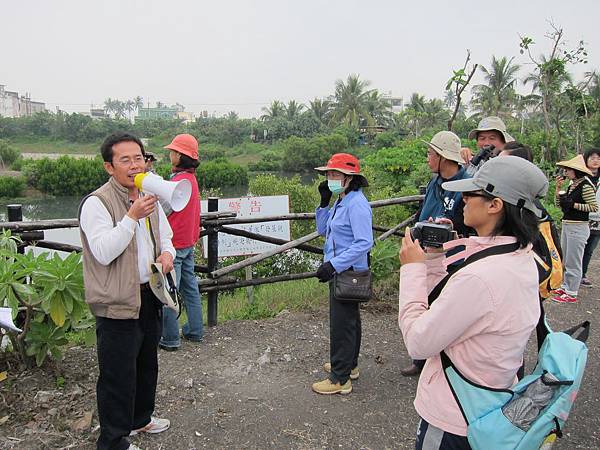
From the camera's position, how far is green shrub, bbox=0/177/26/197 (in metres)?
22.8

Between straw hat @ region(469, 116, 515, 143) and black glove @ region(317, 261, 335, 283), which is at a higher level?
straw hat @ region(469, 116, 515, 143)

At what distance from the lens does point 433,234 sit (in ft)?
5.88

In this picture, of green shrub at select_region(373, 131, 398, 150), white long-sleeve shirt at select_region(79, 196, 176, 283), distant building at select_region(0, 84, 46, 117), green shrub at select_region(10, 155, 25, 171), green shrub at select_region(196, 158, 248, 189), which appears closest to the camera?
white long-sleeve shirt at select_region(79, 196, 176, 283)

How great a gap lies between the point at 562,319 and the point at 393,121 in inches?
2128

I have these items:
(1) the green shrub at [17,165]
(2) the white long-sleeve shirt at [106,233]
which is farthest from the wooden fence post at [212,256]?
(1) the green shrub at [17,165]

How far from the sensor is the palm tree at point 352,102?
5394 centimetres

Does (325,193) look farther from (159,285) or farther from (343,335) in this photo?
(159,285)

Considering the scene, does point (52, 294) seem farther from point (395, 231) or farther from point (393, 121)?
point (393, 121)

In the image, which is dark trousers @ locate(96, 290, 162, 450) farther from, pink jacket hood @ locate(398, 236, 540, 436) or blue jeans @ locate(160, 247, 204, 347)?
pink jacket hood @ locate(398, 236, 540, 436)

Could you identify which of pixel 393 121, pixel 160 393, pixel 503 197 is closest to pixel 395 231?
pixel 160 393

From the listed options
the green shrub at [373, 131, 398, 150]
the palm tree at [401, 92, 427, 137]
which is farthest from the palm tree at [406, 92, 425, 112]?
the green shrub at [373, 131, 398, 150]

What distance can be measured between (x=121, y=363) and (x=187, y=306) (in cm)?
171

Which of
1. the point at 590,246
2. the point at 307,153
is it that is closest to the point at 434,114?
the point at 307,153

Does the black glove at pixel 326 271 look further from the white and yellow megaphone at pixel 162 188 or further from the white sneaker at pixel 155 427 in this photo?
the white sneaker at pixel 155 427
